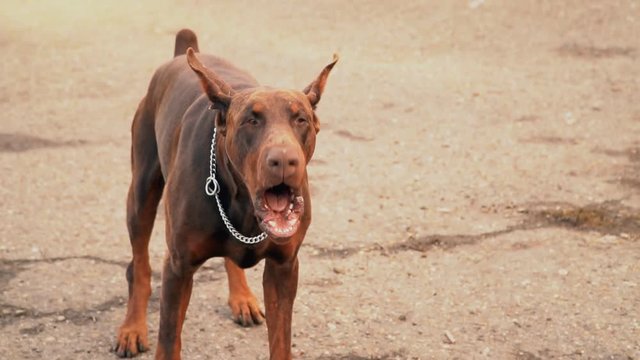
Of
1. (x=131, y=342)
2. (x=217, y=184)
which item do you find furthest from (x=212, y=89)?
(x=131, y=342)

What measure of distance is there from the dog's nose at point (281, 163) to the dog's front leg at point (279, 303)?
0.92m

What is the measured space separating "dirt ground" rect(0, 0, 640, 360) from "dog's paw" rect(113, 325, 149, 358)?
0.06m

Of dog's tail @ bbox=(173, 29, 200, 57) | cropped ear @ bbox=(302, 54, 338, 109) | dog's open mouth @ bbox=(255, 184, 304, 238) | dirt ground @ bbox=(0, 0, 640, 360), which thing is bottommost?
dirt ground @ bbox=(0, 0, 640, 360)

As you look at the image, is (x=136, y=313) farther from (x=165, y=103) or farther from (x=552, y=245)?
(x=552, y=245)

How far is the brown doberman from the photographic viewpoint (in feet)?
12.5

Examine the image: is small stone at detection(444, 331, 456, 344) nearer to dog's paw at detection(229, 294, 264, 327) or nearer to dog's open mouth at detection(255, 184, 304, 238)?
dog's paw at detection(229, 294, 264, 327)

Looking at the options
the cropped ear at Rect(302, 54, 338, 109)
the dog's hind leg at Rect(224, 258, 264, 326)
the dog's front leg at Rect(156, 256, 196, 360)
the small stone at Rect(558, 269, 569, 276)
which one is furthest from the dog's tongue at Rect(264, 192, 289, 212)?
the small stone at Rect(558, 269, 569, 276)

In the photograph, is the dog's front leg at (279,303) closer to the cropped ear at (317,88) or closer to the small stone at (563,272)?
the cropped ear at (317,88)

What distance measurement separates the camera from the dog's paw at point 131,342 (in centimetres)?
504

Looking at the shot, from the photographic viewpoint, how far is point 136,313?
516 cm

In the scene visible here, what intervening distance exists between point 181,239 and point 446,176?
3.67 metres

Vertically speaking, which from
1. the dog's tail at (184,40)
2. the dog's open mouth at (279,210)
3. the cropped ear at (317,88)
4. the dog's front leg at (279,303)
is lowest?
the dog's front leg at (279,303)

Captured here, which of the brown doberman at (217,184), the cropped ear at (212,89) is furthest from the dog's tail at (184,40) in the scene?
the cropped ear at (212,89)

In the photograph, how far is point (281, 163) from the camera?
362cm
